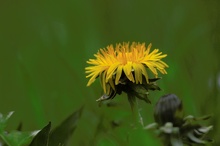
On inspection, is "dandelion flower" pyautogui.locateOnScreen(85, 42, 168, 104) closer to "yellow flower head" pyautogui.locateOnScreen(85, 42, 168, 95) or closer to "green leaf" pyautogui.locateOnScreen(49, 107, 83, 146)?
"yellow flower head" pyautogui.locateOnScreen(85, 42, 168, 95)

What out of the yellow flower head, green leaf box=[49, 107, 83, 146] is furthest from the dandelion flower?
green leaf box=[49, 107, 83, 146]

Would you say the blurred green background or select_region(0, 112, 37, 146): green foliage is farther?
the blurred green background

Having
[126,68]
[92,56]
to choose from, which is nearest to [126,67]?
[126,68]

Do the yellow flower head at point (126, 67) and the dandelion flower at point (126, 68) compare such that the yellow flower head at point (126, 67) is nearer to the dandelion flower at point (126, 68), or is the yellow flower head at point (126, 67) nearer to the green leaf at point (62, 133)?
the dandelion flower at point (126, 68)

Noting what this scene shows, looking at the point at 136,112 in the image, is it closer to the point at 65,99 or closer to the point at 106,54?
the point at 106,54

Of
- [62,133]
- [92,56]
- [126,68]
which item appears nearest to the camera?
[126,68]

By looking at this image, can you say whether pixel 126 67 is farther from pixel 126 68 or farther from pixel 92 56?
pixel 92 56

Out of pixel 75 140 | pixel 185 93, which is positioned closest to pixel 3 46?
pixel 75 140

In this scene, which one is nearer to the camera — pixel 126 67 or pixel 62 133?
pixel 126 67
